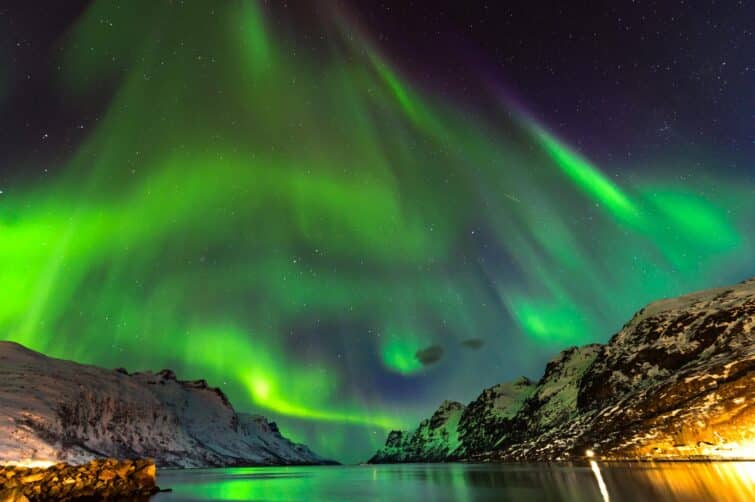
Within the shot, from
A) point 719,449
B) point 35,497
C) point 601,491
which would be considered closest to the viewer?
point 601,491

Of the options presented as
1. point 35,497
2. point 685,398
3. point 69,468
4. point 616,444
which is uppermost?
point 685,398

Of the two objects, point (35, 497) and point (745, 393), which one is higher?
point (745, 393)

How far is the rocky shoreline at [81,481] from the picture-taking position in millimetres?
72125

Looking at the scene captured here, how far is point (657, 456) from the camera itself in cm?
15800

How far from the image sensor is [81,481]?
77375mm

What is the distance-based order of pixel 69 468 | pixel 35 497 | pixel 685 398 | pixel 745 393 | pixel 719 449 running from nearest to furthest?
pixel 35 497 → pixel 69 468 → pixel 719 449 → pixel 745 393 → pixel 685 398

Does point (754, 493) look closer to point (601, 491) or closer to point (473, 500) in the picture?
point (601, 491)

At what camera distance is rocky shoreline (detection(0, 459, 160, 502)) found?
72125 millimetres

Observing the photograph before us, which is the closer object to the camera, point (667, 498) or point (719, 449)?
point (667, 498)

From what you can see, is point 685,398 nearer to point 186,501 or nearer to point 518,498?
point 518,498

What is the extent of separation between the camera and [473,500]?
5769 centimetres

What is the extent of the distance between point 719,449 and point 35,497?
563 feet

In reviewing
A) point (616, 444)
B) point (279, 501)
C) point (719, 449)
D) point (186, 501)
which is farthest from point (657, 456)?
point (186, 501)

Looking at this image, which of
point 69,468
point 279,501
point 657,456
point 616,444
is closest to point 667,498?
point 279,501
